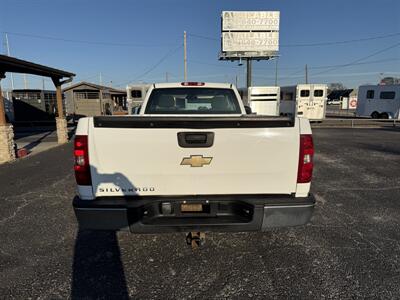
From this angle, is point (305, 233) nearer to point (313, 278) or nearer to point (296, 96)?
point (313, 278)

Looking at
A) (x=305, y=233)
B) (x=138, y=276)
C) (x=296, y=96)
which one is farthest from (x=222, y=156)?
(x=296, y=96)

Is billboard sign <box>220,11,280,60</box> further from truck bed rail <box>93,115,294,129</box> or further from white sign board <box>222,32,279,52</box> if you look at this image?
truck bed rail <box>93,115,294,129</box>

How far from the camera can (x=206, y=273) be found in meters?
3.01

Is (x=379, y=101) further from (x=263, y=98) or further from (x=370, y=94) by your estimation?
(x=263, y=98)

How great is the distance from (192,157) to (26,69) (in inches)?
475

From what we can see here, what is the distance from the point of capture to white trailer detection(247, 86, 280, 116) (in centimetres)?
2425

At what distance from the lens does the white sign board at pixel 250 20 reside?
119 ft

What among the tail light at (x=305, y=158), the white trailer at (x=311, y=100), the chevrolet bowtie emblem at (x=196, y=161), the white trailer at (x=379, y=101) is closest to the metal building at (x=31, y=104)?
the white trailer at (x=311, y=100)

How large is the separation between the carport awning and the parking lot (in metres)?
6.22

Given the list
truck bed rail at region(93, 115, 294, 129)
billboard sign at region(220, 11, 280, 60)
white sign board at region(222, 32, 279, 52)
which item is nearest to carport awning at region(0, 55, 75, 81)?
truck bed rail at region(93, 115, 294, 129)

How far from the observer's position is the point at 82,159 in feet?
8.72

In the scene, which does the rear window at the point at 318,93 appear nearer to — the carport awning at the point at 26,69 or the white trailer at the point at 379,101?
the white trailer at the point at 379,101

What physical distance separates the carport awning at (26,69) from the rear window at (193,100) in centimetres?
699

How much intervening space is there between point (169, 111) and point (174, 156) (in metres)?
2.01
